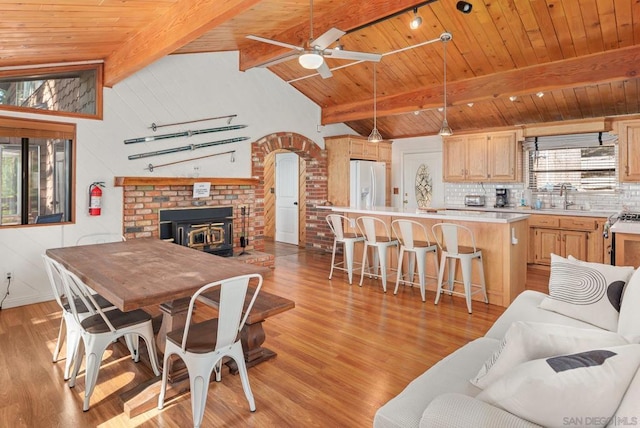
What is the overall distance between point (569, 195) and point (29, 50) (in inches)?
289

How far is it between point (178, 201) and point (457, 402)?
4.84m

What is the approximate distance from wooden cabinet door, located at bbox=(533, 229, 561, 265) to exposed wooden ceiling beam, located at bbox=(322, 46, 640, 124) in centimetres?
221

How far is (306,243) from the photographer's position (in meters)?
7.73

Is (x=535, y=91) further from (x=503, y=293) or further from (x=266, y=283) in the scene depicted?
(x=266, y=283)

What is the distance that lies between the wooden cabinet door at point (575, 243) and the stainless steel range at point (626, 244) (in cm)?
178

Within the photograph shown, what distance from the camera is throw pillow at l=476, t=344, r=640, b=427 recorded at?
110cm

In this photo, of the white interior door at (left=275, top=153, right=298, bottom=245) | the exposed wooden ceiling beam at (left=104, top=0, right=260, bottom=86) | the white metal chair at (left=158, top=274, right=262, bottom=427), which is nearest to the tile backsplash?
the white interior door at (left=275, top=153, right=298, bottom=245)

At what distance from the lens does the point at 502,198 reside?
6.69 m

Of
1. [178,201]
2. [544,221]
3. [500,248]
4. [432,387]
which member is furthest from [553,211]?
[178,201]

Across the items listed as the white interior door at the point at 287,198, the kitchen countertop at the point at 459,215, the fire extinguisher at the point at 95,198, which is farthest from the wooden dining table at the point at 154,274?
the white interior door at the point at 287,198

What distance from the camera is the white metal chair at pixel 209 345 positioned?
2.03 meters

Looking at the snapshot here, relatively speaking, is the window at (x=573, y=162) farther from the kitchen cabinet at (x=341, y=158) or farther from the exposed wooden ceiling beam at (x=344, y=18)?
the exposed wooden ceiling beam at (x=344, y=18)

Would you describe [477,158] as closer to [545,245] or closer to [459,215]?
[545,245]

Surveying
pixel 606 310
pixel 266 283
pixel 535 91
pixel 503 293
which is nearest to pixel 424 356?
pixel 606 310
